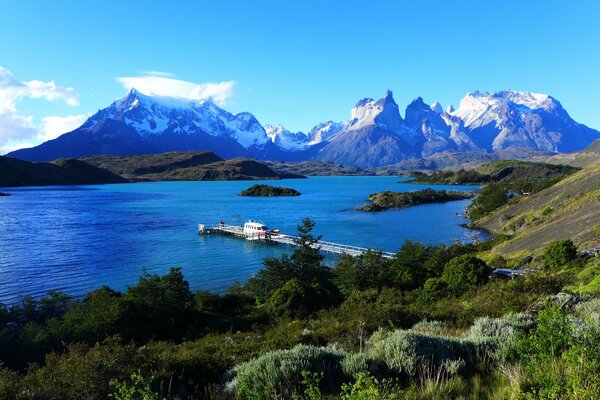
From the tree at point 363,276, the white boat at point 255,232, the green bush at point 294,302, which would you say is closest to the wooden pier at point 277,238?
the white boat at point 255,232

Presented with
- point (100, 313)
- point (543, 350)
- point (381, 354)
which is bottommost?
point (100, 313)

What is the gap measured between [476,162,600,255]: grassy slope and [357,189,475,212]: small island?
3916cm

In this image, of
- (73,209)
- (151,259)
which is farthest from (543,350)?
(73,209)

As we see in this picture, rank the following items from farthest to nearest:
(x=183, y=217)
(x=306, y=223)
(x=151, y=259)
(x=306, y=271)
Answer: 1. (x=183, y=217)
2. (x=151, y=259)
3. (x=306, y=223)
4. (x=306, y=271)

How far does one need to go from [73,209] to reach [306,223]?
8276 cm

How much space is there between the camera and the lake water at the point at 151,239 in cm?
4253

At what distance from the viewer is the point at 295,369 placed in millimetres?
7070

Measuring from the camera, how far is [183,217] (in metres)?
92.0

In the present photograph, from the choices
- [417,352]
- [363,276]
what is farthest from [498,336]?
[363,276]

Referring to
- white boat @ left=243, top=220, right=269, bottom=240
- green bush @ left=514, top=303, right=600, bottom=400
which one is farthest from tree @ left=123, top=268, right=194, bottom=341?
white boat @ left=243, top=220, right=269, bottom=240

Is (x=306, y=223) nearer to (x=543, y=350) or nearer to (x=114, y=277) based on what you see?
(x=114, y=277)

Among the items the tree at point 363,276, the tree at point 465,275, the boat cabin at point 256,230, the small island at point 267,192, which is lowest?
the boat cabin at point 256,230

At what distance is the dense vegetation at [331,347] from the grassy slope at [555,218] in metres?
12.0

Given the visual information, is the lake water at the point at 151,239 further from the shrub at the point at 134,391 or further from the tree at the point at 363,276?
the shrub at the point at 134,391
